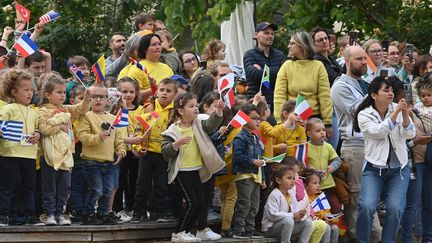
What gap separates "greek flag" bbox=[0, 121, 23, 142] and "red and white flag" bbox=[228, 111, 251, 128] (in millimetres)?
2141

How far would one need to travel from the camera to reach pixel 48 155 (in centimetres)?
1120

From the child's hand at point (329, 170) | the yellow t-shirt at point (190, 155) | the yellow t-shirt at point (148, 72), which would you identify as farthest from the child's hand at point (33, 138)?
the child's hand at point (329, 170)

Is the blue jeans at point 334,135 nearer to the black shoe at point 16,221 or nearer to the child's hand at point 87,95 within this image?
the child's hand at point 87,95

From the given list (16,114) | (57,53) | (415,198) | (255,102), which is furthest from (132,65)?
(57,53)

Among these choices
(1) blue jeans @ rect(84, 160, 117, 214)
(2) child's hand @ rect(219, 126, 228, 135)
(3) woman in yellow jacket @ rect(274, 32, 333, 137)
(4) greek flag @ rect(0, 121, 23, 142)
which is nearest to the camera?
(4) greek flag @ rect(0, 121, 23, 142)

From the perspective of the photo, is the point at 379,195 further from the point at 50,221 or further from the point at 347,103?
the point at 50,221

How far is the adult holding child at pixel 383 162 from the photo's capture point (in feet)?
40.6

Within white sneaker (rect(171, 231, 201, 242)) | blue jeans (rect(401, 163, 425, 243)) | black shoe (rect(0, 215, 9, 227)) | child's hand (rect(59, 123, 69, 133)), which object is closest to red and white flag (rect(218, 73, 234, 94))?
white sneaker (rect(171, 231, 201, 242))

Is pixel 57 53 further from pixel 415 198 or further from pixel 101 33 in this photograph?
pixel 415 198

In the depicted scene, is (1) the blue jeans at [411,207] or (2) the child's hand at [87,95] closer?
(2) the child's hand at [87,95]

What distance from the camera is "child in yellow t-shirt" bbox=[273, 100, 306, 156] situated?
42.4 ft

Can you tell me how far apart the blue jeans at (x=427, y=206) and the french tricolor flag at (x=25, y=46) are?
4708 mm

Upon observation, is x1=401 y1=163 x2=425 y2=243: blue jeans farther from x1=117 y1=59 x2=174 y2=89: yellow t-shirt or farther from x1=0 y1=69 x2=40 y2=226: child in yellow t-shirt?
x1=0 y1=69 x2=40 y2=226: child in yellow t-shirt

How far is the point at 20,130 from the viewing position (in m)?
10.9
